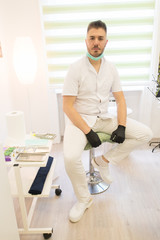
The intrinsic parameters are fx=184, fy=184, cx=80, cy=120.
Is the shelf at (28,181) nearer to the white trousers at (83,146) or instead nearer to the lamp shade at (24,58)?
the white trousers at (83,146)

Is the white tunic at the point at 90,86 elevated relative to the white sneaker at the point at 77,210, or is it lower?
elevated

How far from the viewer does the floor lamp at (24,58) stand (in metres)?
1.68

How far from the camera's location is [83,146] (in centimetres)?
139

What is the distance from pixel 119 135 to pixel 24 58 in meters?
1.11

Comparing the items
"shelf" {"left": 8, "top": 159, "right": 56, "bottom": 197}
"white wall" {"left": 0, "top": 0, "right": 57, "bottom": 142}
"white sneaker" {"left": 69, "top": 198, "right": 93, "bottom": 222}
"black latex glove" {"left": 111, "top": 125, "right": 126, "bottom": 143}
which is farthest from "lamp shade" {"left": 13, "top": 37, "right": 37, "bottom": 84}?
"white sneaker" {"left": 69, "top": 198, "right": 93, "bottom": 222}

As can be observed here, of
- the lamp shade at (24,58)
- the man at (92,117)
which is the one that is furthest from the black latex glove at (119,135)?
the lamp shade at (24,58)

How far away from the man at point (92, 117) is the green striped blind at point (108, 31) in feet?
2.64

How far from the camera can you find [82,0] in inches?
81.7

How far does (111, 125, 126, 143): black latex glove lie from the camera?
1.43 m

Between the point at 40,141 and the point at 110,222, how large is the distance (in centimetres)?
78

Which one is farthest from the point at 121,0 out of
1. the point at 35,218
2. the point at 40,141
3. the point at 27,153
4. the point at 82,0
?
the point at 35,218

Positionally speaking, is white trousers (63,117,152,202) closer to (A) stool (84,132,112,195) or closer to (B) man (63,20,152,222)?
(B) man (63,20,152,222)

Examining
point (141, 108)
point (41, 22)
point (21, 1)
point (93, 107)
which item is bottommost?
point (141, 108)

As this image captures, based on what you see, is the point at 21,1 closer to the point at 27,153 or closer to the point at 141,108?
the point at 27,153
